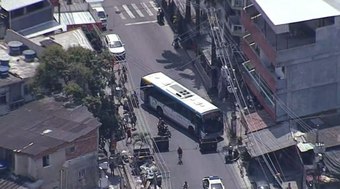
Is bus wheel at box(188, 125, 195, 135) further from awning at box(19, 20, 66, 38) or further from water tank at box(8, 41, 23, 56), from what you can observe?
awning at box(19, 20, 66, 38)

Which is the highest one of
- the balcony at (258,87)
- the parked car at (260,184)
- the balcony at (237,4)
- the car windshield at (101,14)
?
the balcony at (237,4)

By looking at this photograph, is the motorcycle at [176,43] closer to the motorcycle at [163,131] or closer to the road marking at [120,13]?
the road marking at [120,13]

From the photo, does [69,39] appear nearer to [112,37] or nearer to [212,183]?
[112,37]

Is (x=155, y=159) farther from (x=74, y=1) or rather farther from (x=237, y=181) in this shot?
(x=74, y=1)

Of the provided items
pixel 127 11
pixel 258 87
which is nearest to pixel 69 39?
pixel 127 11

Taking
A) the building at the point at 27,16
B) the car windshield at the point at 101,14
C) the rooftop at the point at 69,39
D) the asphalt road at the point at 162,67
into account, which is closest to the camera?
the asphalt road at the point at 162,67

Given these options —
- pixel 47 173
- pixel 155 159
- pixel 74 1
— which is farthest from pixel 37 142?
pixel 74 1

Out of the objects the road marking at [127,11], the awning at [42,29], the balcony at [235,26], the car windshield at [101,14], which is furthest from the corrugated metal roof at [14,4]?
the balcony at [235,26]
